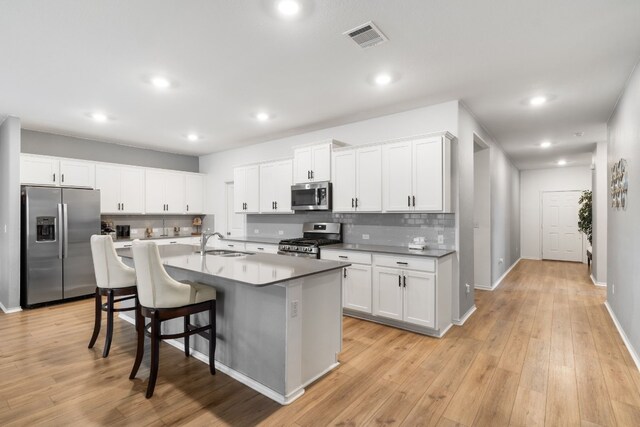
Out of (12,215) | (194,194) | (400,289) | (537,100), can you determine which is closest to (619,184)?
(537,100)

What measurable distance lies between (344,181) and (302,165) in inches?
32.4

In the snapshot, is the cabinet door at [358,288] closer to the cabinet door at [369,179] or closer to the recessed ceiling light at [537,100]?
the cabinet door at [369,179]

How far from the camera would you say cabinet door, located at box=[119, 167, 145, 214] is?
5867mm

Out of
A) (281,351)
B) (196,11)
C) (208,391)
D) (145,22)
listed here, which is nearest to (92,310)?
(208,391)

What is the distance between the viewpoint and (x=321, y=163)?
469 cm

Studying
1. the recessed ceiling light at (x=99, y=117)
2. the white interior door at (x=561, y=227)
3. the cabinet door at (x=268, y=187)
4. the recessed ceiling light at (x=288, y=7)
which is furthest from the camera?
the white interior door at (x=561, y=227)

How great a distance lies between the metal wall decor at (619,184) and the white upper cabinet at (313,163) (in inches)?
127

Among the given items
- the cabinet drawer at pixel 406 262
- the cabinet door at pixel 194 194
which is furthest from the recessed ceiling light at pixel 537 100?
the cabinet door at pixel 194 194

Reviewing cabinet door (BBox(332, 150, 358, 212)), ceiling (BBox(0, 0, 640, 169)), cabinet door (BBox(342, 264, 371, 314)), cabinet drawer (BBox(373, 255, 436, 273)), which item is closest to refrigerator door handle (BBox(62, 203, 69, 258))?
ceiling (BBox(0, 0, 640, 169))

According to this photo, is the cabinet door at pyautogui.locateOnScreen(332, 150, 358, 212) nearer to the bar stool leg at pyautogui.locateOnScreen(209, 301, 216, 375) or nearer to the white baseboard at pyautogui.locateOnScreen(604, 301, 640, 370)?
the bar stool leg at pyautogui.locateOnScreen(209, 301, 216, 375)

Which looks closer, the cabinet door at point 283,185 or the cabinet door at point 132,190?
the cabinet door at point 283,185

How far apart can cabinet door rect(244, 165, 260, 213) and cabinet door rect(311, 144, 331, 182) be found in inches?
53.7

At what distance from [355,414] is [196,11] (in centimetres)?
291

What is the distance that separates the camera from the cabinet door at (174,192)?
21.5 ft
